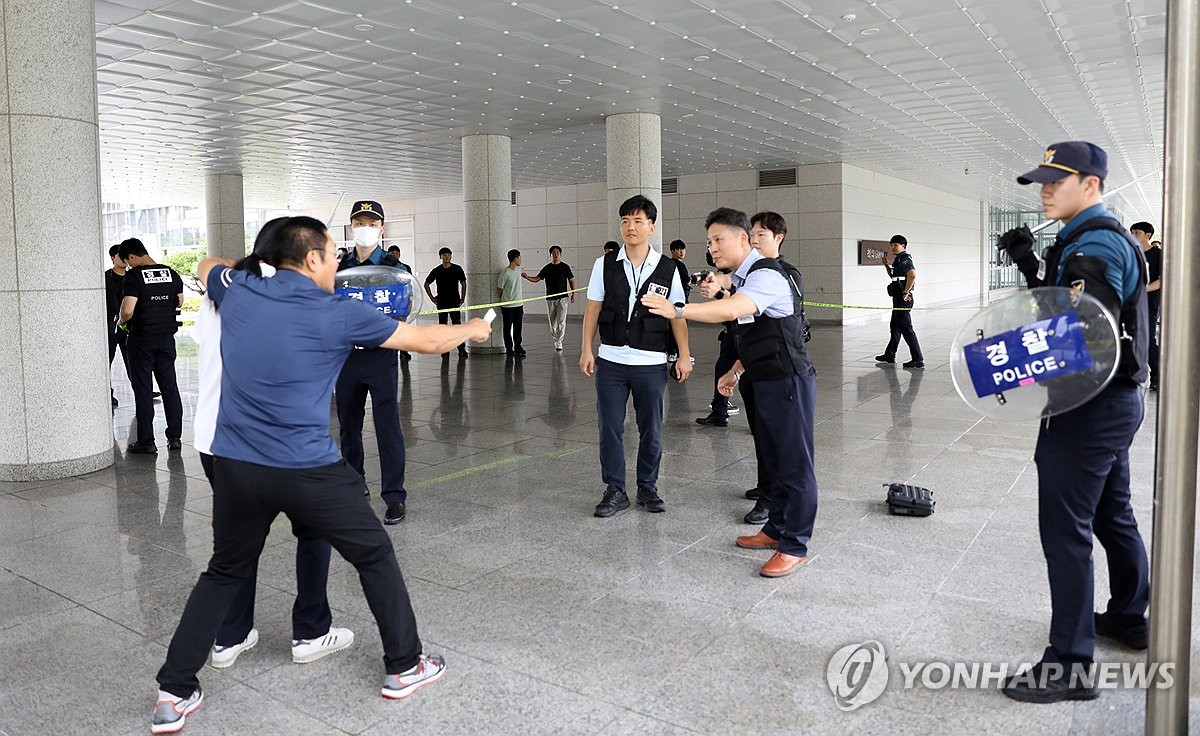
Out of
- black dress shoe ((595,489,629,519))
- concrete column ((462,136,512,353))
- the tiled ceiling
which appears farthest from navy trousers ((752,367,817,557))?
concrete column ((462,136,512,353))

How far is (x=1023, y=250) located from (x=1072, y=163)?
0.33 meters

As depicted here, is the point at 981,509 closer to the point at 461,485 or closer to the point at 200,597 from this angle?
the point at 461,485

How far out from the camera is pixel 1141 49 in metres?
11.4

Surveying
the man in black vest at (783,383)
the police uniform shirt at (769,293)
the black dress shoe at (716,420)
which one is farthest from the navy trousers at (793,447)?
the black dress shoe at (716,420)

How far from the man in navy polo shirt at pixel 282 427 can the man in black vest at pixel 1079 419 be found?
201 centimetres

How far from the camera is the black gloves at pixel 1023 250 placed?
3.19m

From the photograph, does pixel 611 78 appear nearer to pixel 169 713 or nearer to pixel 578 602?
pixel 578 602

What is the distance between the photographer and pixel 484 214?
55.3 ft

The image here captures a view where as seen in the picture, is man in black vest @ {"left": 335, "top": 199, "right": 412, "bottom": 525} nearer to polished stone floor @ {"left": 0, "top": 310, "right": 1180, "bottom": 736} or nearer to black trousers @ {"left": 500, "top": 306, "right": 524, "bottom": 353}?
polished stone floor @ {"left": 0, "top": 310, "right": 1180, "bottom": 736}

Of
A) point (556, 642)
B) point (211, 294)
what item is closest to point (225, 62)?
point (211, 294)

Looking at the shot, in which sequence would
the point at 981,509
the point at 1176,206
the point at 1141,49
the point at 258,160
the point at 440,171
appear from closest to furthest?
the point at 1176,206
the point at 981,509
the point at 1141,49
the point at 258,160
the point at 440,171

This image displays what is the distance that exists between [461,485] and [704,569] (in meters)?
2.42

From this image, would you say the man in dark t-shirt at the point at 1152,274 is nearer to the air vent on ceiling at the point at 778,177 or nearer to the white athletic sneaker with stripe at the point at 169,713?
the white athletic sneaker with stripe at the point at 169,713

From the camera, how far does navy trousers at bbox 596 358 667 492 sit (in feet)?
18.0
